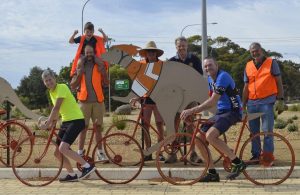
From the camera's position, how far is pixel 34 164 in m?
8.84

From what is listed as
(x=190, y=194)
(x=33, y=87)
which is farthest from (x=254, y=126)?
(x=33, y=87)

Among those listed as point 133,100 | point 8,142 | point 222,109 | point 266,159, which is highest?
point 133,100

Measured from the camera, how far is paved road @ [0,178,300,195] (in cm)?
721

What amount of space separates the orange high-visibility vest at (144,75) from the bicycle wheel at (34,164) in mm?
1757

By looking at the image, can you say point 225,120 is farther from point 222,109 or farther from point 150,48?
point 150,48

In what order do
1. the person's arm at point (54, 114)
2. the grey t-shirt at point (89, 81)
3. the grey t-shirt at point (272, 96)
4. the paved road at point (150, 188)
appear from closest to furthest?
the paved road at point (150, 188) < the person's arm at point (54, 114) < the grey t-shirt at point (272, 96) < the grey t-shirt at point (89, 81)

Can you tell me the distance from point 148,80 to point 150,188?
1.98 metres

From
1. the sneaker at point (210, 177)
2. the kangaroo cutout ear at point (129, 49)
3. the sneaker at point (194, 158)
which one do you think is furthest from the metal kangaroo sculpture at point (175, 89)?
the sneaker at point (210, 177)

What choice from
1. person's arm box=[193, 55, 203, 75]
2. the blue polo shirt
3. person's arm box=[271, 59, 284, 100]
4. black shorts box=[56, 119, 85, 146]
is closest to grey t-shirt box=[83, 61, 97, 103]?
black shorts box=[56, 119, 85, 146]

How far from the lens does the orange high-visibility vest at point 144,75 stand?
28.1 ft

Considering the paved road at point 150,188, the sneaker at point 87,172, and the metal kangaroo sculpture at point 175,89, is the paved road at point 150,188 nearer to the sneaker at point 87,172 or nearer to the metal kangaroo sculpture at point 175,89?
the sneaker at point 87,172

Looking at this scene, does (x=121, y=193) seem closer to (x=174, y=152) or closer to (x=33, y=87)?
(x=174, y=152)

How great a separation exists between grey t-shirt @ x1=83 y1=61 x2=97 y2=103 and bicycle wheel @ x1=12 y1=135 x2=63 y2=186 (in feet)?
3.69

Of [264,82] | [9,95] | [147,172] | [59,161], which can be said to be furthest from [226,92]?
[9,95]
